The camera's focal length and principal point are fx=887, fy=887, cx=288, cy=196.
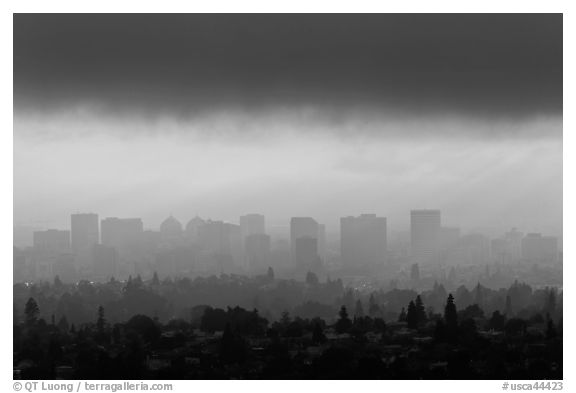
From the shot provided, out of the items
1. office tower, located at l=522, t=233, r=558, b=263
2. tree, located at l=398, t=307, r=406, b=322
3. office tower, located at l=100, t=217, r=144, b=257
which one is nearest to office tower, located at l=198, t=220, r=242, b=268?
office tower, located at l=100, t=217, r=144, b=257

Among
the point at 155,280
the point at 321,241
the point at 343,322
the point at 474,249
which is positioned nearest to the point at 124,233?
the point at 155,280

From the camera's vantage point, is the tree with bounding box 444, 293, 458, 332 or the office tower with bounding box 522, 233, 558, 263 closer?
the tree with bounding box 444, 293, 458, 332

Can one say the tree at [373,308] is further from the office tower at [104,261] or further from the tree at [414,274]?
the office tower at [104,261]

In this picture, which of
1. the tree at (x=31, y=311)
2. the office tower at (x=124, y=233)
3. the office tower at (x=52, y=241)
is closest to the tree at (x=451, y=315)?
the office tower at (x=124, y=233)

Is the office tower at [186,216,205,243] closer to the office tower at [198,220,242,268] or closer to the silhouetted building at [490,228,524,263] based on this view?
the office tower at [198,220,242,268]

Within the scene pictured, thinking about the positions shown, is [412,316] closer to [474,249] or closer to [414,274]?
[414,274]

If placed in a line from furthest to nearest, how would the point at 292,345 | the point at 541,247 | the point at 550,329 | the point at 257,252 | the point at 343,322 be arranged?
1. the point at 257,252
2. the point at 541,247
3. the point at 343,322
4. the point at 550,329
5. the point at 292,345
